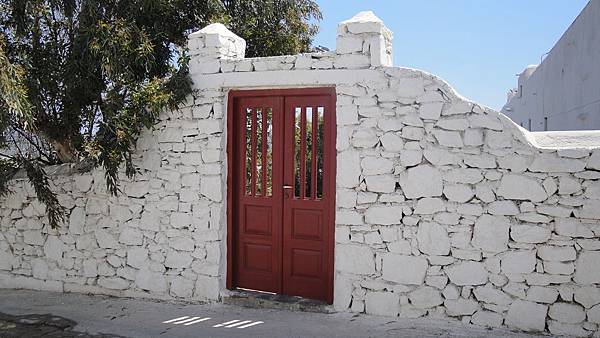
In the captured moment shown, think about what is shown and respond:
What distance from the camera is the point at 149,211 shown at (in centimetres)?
634

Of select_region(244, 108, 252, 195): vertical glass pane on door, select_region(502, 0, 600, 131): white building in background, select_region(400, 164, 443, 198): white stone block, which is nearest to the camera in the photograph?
select_region(400, 164, 443, 198): white stone block

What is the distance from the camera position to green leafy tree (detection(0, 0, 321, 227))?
19.6ft

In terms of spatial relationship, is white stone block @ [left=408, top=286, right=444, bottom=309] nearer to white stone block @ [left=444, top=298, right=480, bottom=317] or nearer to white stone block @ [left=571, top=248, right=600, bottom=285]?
white stone block @ [left=444, top=298, right=480, bottom=317]

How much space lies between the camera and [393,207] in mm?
5328

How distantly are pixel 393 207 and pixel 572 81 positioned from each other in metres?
5.69

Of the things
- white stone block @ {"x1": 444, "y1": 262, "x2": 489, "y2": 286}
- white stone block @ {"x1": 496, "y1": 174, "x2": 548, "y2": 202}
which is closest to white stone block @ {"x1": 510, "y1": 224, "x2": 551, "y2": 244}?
white stone block @ {"x1": 496, "y1": 174, "x2": 548, "y2": 202}

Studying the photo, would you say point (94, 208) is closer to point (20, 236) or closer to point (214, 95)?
point (20, 236)

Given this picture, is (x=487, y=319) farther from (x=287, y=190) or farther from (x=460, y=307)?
(x=287, y=190)

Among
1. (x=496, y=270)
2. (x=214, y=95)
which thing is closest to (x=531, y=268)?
(x=496, y=270)

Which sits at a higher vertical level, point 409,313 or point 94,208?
point 94,208

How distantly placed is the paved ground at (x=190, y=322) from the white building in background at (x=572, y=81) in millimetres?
4137

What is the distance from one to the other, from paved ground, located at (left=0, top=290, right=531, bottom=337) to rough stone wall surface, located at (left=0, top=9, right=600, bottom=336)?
13 centimetres

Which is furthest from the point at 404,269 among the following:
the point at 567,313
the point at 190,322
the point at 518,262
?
the point at 190,322

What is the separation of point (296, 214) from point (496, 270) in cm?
204
